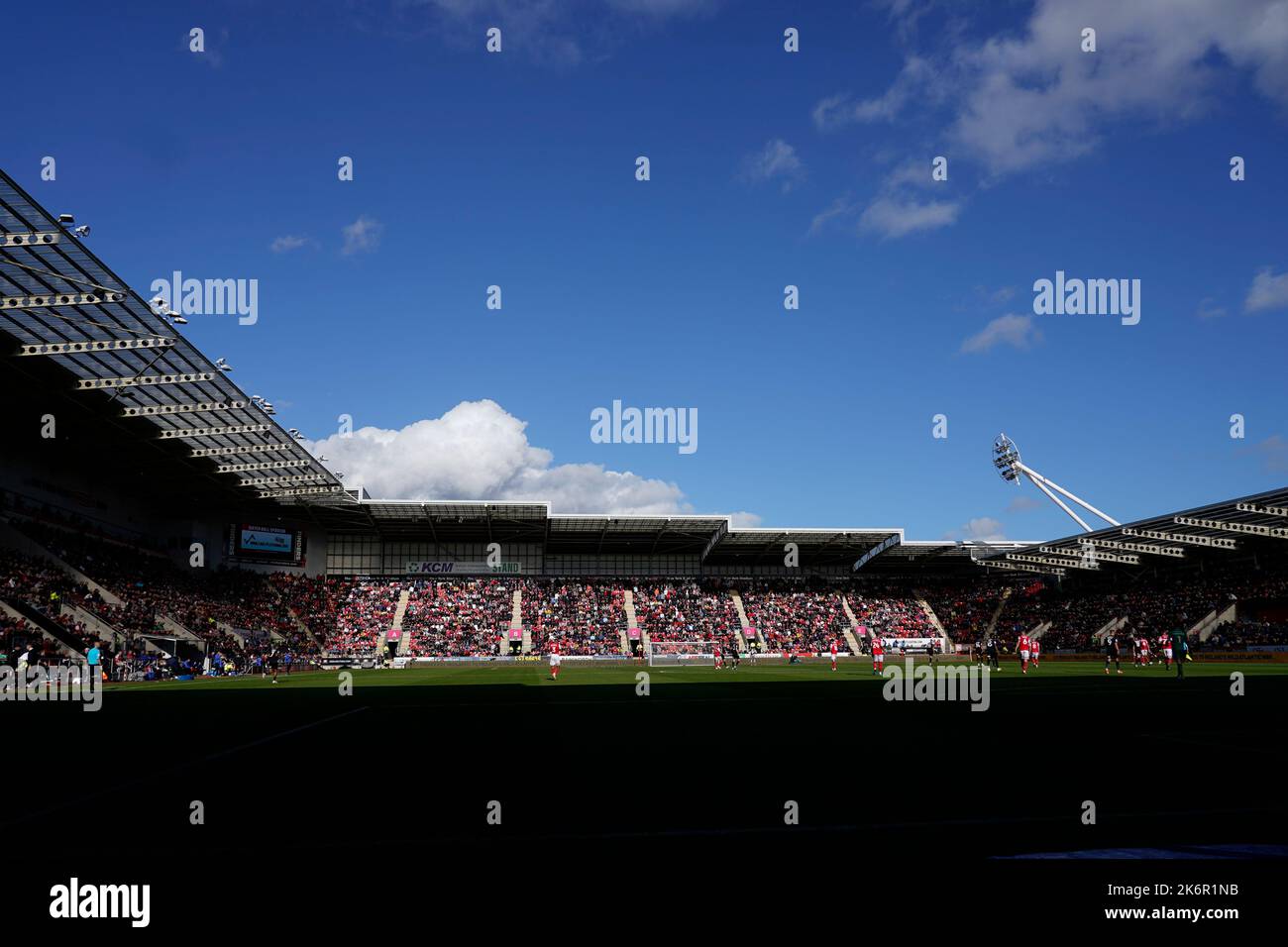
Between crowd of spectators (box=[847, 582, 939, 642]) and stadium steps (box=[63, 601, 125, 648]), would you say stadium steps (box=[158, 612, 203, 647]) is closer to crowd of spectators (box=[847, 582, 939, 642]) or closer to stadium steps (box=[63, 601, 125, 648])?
stadium steps (box=[63, 601, 125, 648])

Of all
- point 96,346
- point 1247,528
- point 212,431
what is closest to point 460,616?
point 212,431

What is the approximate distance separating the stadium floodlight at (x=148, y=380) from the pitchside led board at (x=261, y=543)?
32147 mm

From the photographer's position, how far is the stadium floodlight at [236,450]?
2008 inches

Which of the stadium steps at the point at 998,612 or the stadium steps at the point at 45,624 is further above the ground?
the stadium steps at the point at 45,624

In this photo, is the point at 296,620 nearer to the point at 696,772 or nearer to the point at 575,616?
the point at 575,616

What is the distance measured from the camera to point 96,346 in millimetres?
34375

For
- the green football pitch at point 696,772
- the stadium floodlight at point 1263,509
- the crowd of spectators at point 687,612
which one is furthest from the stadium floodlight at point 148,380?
the stadium floodlight at point 1263,509

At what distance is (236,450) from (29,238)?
2622cm

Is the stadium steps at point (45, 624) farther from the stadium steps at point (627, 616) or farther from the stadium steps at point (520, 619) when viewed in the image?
the stadium steps at point (627, 616)

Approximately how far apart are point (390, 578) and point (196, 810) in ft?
255

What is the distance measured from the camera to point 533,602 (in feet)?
259

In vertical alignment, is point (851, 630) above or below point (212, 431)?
below
